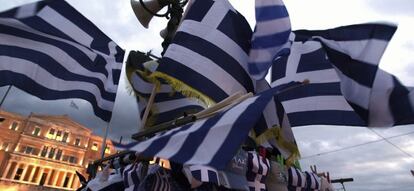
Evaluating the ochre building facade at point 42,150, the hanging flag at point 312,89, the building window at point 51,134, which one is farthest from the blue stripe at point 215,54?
the building window at point 51,134

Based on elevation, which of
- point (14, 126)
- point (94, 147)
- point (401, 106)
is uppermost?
point (14, 126)

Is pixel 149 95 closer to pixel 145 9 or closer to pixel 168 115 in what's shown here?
pixel 168 115

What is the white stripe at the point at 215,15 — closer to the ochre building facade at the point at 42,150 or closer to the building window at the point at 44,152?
the ochre building facade at the point at 42,150

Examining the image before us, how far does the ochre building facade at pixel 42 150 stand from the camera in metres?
38.1

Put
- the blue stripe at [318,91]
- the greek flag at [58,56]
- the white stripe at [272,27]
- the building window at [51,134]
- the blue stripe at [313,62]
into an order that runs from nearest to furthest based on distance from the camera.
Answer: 1. the white stripe at [272,27]
2. the greek flag at [58,56]
3. the blue stripe at [318,91]
4. the blue stripe at [313,62]
5. the building window at [51,134]

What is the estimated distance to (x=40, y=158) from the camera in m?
39.8

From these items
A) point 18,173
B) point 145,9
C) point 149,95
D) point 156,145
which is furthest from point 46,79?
point 18,173

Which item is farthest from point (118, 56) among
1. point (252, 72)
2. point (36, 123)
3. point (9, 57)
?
point (36, 123)

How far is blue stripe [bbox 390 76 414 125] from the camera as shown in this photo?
8.50ft

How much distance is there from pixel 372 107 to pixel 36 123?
49.1 metres

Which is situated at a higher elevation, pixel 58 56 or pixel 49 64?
pixel 58 56

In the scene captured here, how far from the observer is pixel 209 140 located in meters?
1.52

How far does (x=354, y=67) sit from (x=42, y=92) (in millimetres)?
3632

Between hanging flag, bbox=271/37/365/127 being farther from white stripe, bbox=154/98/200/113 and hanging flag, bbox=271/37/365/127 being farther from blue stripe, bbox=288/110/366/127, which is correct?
white stripe, bbox=154/98/200/113
